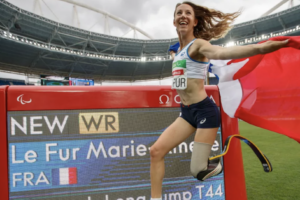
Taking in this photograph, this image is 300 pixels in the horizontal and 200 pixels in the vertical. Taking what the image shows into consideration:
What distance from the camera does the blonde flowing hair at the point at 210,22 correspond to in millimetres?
1625

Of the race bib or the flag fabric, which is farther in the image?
the flag fabric

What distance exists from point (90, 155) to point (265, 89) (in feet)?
4.93

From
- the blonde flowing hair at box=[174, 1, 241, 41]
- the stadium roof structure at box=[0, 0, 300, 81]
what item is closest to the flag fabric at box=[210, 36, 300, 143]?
the blonde flowing hair at box=[174, 1, 241, 41]

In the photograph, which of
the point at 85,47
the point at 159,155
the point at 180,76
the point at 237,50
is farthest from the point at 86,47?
the point at 237,50

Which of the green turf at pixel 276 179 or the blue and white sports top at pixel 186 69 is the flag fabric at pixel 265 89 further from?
the green turf at pixel 276 179

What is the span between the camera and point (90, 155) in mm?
1508

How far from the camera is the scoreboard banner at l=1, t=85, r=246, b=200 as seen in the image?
1427mm

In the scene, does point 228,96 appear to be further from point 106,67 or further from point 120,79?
point 120,79

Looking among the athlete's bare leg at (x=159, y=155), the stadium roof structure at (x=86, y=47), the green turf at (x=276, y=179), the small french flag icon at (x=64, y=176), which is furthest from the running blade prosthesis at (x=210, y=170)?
the stadium roof structure at (x=86, y=47)

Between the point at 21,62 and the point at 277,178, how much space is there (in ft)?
77.9

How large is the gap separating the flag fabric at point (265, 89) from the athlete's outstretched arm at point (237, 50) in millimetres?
532

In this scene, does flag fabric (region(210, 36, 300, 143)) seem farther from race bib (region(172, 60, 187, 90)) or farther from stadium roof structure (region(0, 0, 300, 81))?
stadium roof structure (region(0, 0, 300, 81))

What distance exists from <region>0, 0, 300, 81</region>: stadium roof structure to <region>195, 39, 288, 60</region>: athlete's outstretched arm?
19063 millimetres

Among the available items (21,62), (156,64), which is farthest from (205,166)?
(156,64)
